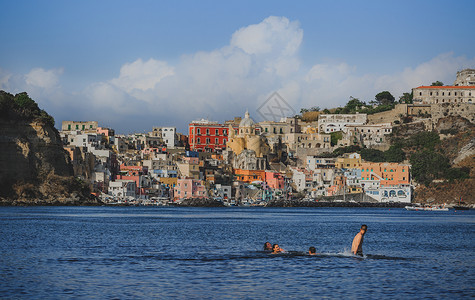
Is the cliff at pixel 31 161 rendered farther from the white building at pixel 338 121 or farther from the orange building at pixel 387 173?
the white building at pixel 338 121

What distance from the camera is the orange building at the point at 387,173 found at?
133875mm

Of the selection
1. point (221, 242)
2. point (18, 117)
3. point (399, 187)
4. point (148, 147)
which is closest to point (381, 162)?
point (399, 187)

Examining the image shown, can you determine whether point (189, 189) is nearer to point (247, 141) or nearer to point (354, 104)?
point (247, 141)

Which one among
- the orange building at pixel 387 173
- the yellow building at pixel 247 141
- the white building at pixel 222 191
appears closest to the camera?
the white building at pixel 222 191

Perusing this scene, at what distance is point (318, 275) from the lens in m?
26.6

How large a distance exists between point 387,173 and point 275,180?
69.7 feet

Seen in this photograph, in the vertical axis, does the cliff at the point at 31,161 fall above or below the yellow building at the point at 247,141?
below

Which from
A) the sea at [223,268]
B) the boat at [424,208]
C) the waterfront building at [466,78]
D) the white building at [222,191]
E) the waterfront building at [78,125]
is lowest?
the sea at [223,268]

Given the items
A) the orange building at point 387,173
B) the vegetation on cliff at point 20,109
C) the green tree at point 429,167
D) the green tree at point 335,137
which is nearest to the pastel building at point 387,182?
the orange building at point 387,173

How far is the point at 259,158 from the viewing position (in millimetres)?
146250

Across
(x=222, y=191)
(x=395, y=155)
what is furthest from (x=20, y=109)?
(x=395, y=155)

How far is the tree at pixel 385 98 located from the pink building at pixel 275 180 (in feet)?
169

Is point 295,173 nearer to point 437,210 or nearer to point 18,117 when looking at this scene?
point 437,210

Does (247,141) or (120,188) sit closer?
(120,188)
